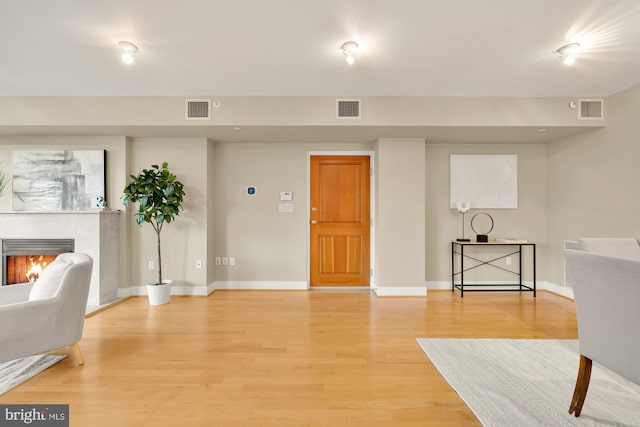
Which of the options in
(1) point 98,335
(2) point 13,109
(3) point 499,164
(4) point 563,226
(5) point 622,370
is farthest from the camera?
(3) point 499,164

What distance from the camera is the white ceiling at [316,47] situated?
2.15 m

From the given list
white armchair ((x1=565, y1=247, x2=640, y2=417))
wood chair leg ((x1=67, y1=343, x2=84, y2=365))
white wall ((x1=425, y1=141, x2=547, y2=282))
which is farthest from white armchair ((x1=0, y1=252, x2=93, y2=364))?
white wall ((x1=425, y1=141, x2=547, y2=282))

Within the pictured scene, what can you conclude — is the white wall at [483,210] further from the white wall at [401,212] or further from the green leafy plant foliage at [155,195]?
the green leafy plant foliage at [155,195]

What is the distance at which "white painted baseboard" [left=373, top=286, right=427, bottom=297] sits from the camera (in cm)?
438

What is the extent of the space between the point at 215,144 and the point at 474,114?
3.53 m

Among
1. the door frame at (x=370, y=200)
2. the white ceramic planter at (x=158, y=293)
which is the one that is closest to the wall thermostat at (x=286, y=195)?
the door frame at (x=370, y=200)

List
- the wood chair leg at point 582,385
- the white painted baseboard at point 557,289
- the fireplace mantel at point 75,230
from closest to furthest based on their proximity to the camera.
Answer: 1. the wood chair leg at point 582,385
2. the fireplace mantel at point 75,230
3. the white painted baseboard at point 557,289

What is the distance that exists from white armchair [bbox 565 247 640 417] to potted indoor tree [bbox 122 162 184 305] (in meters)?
3.99

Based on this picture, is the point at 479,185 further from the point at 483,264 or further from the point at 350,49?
the point at 350,49

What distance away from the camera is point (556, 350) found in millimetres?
2650

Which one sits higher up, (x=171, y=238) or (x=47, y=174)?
(x=47, y=174)

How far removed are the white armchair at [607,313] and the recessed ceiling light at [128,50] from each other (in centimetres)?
342

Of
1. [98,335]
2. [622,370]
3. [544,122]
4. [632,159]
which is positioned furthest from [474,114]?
[98,335]

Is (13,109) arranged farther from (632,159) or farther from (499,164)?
(632,159)
